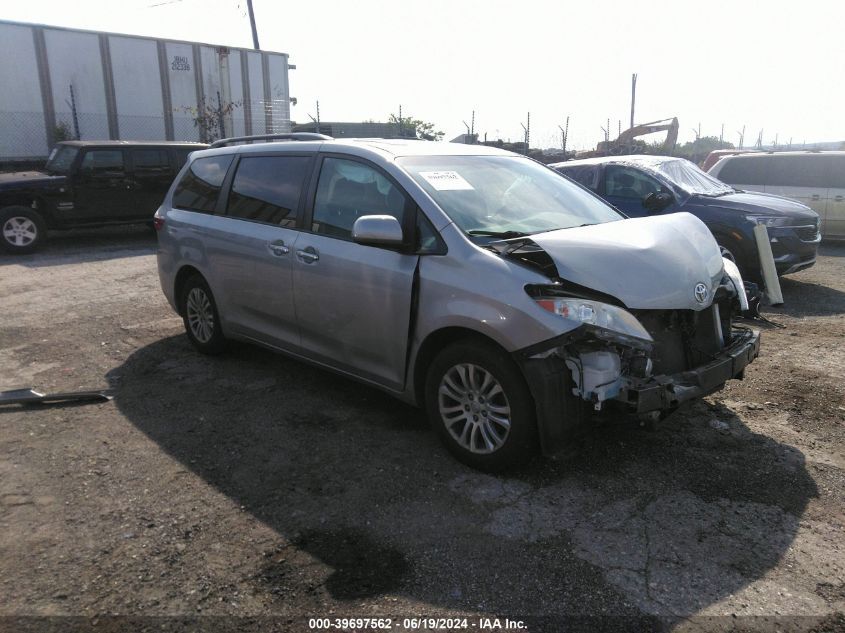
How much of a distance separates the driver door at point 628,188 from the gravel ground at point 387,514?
3.73 metres

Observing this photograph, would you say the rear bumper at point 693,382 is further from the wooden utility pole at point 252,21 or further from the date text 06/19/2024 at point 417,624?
the wooden utility pole at point 252,21

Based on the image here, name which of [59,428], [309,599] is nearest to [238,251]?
[59,428]

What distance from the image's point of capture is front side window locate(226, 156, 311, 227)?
186 inches

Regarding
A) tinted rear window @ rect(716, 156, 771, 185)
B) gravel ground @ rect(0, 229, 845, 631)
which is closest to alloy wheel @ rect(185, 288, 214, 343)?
→ gravel ground @ rect(0, 229, 845, 631)

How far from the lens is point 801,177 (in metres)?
12.3

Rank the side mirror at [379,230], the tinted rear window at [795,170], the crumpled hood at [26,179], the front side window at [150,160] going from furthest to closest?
the front side window at [150,160] → the tinted rear window at [795,170] → the crumpled hood at [26,179] → the side mirror at [379,230]

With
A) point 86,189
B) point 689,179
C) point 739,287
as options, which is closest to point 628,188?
point 689,179

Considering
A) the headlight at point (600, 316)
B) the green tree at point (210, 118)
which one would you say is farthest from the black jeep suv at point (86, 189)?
the headlight at point (600, 316)

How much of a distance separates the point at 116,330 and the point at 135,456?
3193mm

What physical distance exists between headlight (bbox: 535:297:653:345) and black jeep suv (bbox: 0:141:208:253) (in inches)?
434

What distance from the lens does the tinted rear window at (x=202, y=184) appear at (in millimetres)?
5516

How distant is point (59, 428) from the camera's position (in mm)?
4406

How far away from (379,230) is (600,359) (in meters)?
1.40

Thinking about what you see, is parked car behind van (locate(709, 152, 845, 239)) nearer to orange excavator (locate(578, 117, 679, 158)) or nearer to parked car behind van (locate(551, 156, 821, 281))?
parked car behind van (locate(551, 156, 821, 281))
